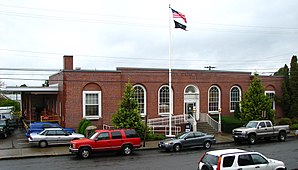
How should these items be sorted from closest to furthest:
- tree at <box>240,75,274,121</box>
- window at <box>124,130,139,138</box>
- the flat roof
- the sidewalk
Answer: the sidewalk
window at <box>124,130,139,138</box>
the flat roof
tree at <box>240,75,274,121</box>

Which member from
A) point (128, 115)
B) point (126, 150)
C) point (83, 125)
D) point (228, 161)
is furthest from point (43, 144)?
point (228, 161)

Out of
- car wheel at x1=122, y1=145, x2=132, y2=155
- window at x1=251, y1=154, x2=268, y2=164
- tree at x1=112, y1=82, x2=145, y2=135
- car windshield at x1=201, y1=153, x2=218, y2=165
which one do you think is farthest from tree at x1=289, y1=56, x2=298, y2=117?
car windshield at x1=201, y1=153, x2=218, y2=165

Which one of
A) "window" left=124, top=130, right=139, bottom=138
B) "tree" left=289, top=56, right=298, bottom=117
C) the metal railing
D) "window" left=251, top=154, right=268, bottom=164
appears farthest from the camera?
"tree" left=289, top=56, right=298, bottom=117

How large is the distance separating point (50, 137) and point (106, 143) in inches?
226

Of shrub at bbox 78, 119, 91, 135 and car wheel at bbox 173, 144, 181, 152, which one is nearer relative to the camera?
car wheel at bbox 173, 144, 181, 152

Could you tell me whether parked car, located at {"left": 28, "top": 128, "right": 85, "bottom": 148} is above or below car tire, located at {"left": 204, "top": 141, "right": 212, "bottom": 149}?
above

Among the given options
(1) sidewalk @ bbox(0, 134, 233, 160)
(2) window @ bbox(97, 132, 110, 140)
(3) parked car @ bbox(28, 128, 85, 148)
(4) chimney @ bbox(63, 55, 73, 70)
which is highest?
(4) chimney @ bbox(63, 55, 73, 70)

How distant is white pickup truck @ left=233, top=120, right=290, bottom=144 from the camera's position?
2712 centimetres

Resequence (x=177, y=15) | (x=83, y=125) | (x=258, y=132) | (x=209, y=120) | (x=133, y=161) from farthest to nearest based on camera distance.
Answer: (x=209, y=120) → (x=83, y=125) → (x=177, y=15) → (x=258, y=132) → (x=133, y=161)

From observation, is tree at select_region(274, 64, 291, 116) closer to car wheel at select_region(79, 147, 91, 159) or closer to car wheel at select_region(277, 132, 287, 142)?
car wheel at select_region(277, 132, 287, 142)

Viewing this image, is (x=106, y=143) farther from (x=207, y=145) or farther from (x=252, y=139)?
(x=252, y=139)

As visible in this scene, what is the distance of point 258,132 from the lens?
27531 mm

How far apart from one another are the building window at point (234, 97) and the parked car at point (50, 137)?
1995 cm

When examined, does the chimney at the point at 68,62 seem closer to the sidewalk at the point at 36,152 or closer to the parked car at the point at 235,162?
the sidewalk at the point at 36,152
